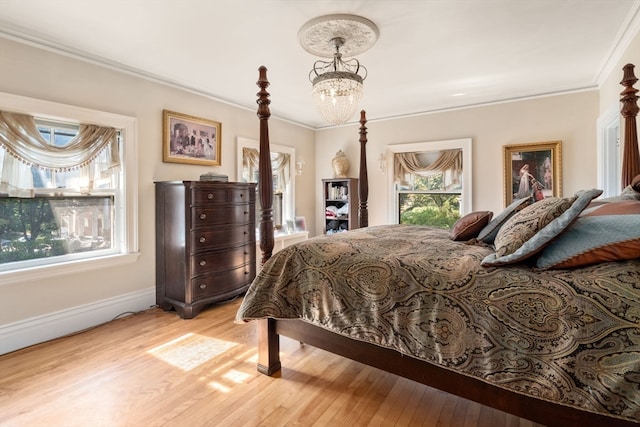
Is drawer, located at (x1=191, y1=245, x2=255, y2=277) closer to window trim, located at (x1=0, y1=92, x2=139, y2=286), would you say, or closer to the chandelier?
window trim, located at (x1=0, y1=92, x2=139, y2=286)

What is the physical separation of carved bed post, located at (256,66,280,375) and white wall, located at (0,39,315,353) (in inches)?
64.5

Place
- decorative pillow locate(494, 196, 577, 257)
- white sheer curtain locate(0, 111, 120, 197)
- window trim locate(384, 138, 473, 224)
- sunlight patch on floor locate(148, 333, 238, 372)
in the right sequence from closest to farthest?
decorative pillow locate(494, 196, 577, 257) < sunlight patch on floor locate(148, 333, 238, 372) < white sheer curtain locate(0, 111, 120, 197) < window trim locate(384, 138, 473, 224)

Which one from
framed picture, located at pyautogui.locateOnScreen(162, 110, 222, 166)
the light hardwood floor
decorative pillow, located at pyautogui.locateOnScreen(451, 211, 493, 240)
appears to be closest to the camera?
the light hardwood floor

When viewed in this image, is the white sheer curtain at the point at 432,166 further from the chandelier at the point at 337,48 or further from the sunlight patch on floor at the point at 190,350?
the sunlight patch on floor at the point at 190,350

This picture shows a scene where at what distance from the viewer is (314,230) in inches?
228

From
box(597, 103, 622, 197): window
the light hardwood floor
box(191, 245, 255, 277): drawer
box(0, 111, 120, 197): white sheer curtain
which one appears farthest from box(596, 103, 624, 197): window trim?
box(0, 111, 120, 197): white sheer curtain

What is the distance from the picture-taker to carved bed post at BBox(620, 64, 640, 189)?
6.80ft

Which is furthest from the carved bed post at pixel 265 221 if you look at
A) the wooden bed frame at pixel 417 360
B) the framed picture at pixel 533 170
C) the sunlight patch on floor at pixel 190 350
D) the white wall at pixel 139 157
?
the framed picture at pixel 533 170

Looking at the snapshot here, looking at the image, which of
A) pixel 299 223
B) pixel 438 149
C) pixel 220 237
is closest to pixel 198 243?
pixel 220 237

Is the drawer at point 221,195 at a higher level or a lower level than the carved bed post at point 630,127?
lower

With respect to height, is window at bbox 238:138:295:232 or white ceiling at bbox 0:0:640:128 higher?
white ceiling at bbox 0:0:640:128

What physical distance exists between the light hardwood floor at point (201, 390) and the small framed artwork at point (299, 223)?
2721 mm

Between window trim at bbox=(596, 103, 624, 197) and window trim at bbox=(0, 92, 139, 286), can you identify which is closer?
window trim at bbox=(0, 92, 139, 286)

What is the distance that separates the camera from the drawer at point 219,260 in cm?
312
